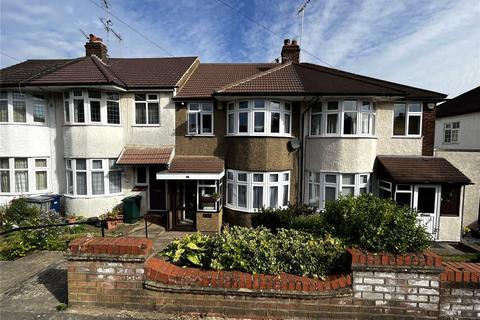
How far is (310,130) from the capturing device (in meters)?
10.5

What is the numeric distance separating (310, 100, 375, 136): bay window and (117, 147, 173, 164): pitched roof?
6.89 m

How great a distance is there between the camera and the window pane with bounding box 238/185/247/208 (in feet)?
33.1

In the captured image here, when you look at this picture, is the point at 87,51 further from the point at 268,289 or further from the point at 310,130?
the point at 268,289

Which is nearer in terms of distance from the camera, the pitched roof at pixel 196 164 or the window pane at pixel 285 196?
the pitched roof at pixel 196 164

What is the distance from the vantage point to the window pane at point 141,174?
1128 centimetres

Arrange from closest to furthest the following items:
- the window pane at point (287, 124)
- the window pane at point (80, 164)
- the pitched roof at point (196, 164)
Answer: the pitched roof at point (196, 164) → the window pane at point (287, 124) → the window pane at point (80, 164)

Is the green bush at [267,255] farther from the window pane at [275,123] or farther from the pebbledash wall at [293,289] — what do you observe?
the window pane at [275,123]

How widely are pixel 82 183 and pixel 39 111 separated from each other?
4.02m

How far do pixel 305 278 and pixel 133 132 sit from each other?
10337 mm

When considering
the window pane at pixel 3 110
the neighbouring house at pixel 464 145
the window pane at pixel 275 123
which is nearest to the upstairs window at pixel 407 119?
the neighbouring house at pixel 464 145

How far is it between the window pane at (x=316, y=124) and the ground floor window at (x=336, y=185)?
1820 mm

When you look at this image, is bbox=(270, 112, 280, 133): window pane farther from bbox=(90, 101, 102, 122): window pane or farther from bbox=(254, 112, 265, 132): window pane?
bbox=(90, 101, 102, 122): window pane

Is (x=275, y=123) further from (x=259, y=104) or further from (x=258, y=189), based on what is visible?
(x=258, y=189)

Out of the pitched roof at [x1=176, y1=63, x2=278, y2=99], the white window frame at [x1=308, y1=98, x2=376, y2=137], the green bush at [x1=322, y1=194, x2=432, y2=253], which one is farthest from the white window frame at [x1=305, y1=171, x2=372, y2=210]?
the pitched roof at [x1=176, y1=63, x2=278, y2=99]
